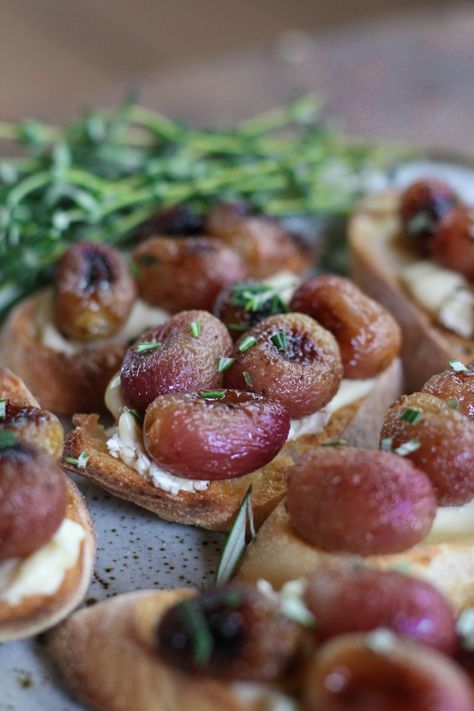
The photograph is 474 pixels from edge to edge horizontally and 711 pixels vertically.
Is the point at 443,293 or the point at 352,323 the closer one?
the point at 352,323

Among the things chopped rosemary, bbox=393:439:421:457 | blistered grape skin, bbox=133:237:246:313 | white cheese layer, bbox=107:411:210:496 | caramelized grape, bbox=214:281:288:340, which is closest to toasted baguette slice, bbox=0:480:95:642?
white cheese layer, bbox=107:411:210:496

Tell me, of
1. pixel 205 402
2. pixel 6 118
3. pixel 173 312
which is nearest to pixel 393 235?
pixel 173 312

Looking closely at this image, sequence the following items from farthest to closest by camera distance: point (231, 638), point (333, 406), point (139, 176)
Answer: point (139, 176), point (333, 406), point (231, 638)

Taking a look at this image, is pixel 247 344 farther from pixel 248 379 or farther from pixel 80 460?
pixel 80 460

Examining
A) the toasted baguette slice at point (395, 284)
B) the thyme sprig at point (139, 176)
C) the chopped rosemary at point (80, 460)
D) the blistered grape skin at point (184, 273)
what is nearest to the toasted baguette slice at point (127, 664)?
the chopped rosemary at point (80, 460)

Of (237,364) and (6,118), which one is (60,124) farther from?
(237,364)

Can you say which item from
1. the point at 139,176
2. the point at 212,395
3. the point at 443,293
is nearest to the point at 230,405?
the point at 212,395

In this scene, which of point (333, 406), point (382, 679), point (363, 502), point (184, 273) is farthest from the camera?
point (184, 273)
